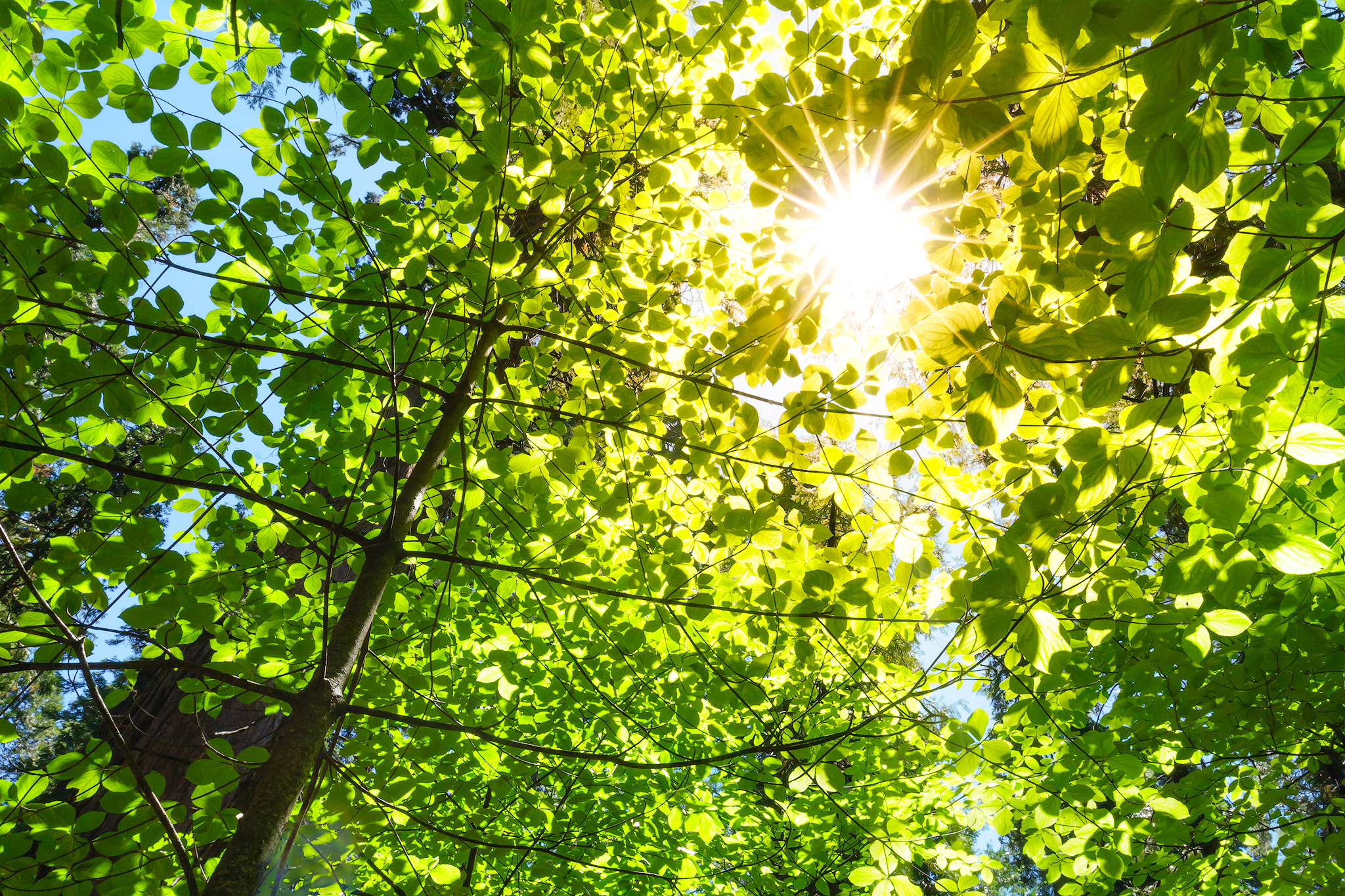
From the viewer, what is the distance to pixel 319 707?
5.69 ft

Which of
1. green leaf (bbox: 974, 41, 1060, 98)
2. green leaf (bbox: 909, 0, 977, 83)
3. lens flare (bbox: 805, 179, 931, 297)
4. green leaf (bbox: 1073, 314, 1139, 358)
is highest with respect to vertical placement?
lens flare (bbox: 805, 179, 931, 297)

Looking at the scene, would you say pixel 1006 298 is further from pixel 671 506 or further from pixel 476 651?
Answer: pixel 476 651

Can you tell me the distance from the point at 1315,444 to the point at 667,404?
71.4 inches

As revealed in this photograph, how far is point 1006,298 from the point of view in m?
1.13

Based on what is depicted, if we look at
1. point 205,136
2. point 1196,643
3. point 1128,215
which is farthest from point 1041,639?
point 205,136

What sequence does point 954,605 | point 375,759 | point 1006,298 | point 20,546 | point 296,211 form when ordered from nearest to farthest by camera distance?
point 1006,298, point 954,605, point 296,211, point 375,759, point 20,546

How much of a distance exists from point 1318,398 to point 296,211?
10.5 ft

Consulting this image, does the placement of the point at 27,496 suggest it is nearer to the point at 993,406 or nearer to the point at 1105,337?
the point at 993,406

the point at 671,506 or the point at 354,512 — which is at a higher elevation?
the point at 671,506

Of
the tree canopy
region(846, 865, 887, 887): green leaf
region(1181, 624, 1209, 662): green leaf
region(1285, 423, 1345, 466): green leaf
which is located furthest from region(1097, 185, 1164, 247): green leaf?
region(846, 865, 887, 887): green leaf

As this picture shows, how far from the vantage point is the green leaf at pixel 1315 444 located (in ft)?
3.70

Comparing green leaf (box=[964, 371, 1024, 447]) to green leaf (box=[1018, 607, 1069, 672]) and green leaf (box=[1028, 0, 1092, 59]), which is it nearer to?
green leaf (box=[1018, 607, 1069, 672])

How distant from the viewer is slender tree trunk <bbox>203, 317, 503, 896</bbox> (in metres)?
1.50

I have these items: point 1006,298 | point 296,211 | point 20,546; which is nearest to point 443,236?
point 296,211
